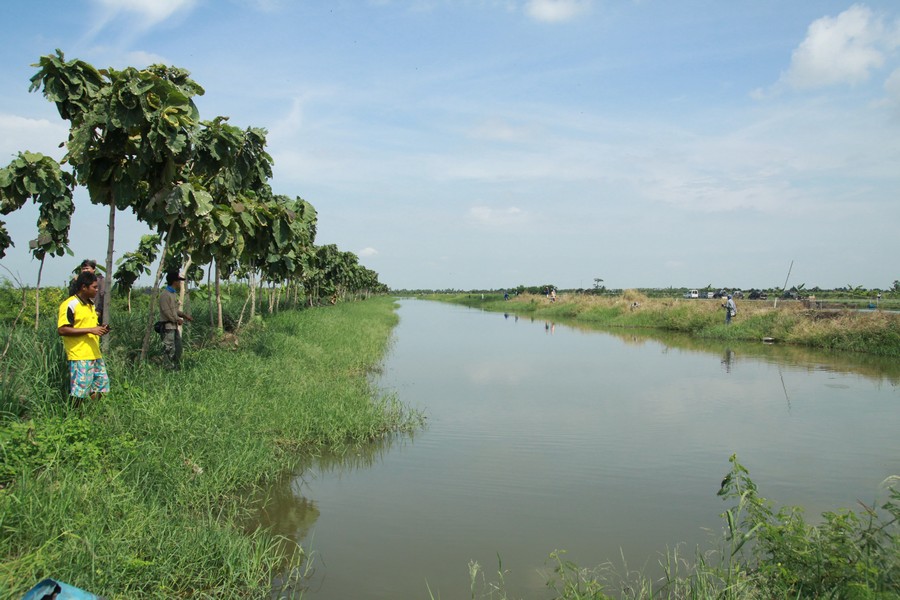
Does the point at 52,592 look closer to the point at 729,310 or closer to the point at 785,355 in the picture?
the point at 785,355

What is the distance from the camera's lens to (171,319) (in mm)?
7621

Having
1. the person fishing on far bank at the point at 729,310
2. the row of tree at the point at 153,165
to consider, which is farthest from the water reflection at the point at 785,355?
the row of tree at the point at 153,165

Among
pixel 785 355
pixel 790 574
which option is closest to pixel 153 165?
pixel 790 574

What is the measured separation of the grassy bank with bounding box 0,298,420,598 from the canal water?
45cm

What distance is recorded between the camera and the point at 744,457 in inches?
265

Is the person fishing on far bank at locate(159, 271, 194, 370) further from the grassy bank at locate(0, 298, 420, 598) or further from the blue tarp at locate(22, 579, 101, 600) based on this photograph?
the blue tarp at locate(22, 579, 101, 600)

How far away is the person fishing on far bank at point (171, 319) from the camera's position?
A: 7559mm

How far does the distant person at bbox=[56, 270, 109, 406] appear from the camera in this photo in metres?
4.89

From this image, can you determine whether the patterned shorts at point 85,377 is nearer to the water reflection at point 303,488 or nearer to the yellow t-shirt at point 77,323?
the yellow t-shirt at point 77,323

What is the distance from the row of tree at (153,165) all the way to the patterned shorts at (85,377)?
1.30m

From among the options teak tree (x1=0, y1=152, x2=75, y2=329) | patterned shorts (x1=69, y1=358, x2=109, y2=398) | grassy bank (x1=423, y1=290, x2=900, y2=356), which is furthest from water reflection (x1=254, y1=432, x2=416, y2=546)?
grassy bank (x1=423, y1=290, x2=900, y2=356)

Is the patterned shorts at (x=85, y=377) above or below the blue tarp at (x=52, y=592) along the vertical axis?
above

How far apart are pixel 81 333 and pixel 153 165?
239 cm

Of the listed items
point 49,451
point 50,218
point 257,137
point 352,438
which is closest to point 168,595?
point 49,451
